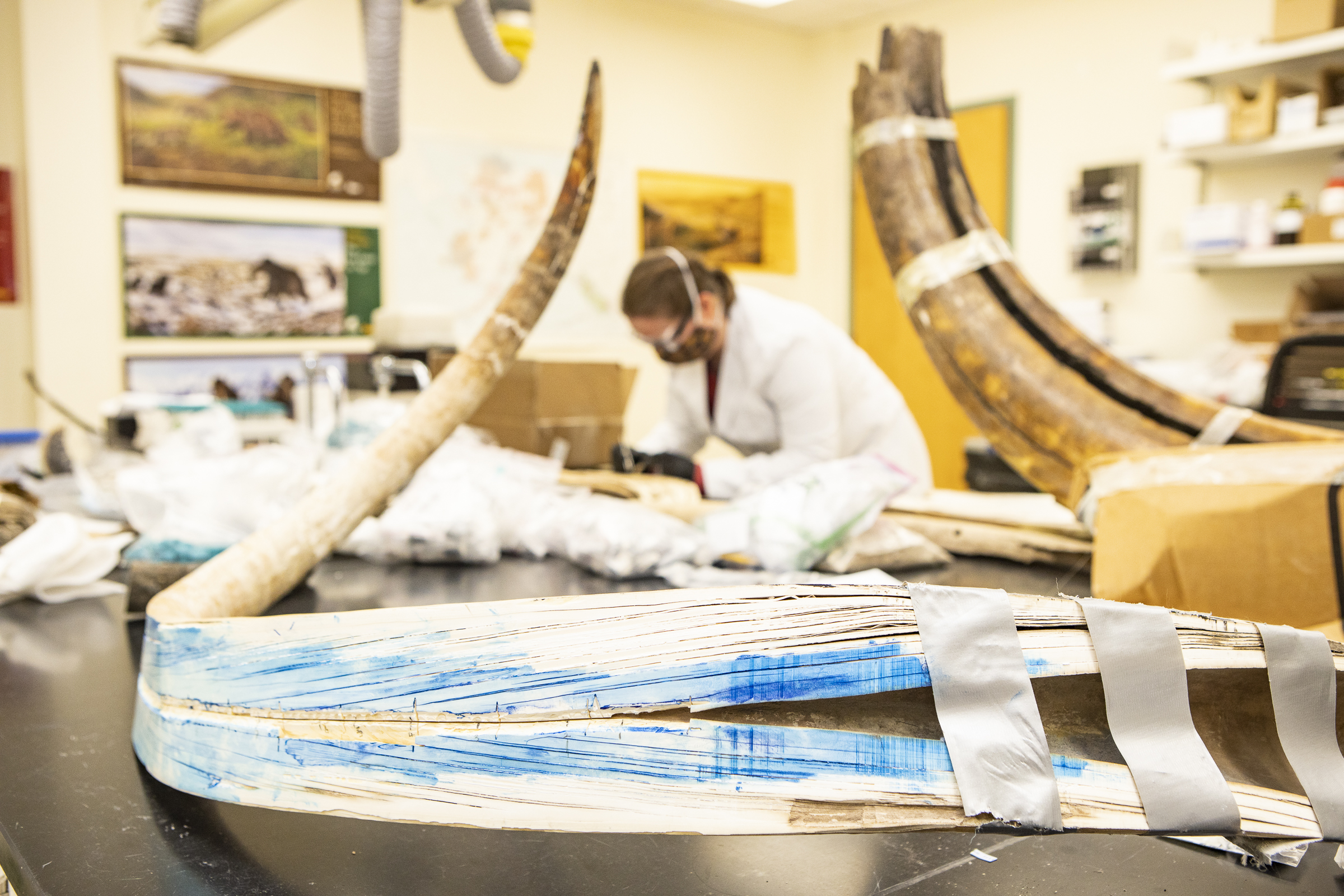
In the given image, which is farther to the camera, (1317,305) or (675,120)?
(675,120)

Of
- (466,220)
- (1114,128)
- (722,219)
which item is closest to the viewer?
(1114,128)

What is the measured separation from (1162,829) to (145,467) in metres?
1.66

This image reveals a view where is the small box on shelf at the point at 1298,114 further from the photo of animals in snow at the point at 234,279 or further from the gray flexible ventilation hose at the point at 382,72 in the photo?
the photo of animals in snow at the point at 234,279

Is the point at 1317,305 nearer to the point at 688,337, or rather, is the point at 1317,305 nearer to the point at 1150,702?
the point at 688,337

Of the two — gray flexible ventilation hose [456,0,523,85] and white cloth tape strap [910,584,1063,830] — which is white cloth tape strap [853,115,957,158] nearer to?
white cloth tape strap [910,584,1063,830]

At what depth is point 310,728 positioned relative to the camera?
54cm

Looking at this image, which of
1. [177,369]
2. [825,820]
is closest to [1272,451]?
[825,820]

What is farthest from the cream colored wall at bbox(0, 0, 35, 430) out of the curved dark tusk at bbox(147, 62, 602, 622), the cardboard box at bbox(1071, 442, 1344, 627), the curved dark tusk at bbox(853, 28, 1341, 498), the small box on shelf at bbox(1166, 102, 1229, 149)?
the small box on shelf at bbox(1166, 102, 1229, 149)

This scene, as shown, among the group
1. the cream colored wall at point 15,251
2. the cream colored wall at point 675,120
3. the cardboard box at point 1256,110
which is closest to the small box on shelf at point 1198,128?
the cardboard box at point 1256,110

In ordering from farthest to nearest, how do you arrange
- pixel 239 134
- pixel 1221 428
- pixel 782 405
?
pixel 239 134
pixel 782 405
pixel 1221 428

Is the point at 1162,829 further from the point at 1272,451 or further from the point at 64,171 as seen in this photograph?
the point at 64,171

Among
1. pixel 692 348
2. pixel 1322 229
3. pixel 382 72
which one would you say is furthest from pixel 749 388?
pixel 1322 229

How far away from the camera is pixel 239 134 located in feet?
14.1

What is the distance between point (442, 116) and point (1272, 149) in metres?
3.75
